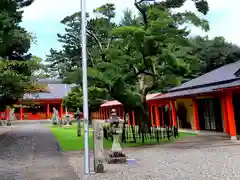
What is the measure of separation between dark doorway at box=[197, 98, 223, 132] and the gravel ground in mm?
6703

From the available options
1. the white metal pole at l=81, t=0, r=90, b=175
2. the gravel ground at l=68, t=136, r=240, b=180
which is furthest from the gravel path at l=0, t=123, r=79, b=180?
the white metal pole at l=81, t=0, r=90, b=175

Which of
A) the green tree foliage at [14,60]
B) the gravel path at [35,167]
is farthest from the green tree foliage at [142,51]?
the gravel path at [35,167]

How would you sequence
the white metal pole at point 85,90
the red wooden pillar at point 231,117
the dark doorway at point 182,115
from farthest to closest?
the dark doorway at point 182,115 < the red wooden pillar at point 231,117 < the white metal pole at point 85,90

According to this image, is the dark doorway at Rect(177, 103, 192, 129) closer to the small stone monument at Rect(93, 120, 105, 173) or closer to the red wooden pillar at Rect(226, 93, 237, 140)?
the red wooden pillar at Rect(226, 93, 237, 140)

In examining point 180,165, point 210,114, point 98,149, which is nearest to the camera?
point 98,149

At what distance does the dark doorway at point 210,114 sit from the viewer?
70.2 feet

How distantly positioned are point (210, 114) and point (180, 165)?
504 inches

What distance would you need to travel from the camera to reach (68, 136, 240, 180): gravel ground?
8.75m

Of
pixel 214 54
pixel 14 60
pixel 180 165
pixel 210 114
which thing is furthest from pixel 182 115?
pixel 180 165

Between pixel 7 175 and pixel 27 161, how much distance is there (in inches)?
114

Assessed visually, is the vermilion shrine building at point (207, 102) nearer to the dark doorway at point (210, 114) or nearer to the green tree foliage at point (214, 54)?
the dark doorway at point (210, 114)

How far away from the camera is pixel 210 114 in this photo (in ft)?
73.6

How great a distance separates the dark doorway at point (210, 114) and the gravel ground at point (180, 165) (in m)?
6.70

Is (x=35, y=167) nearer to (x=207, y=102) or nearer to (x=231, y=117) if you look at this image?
(x=231, y=117)
